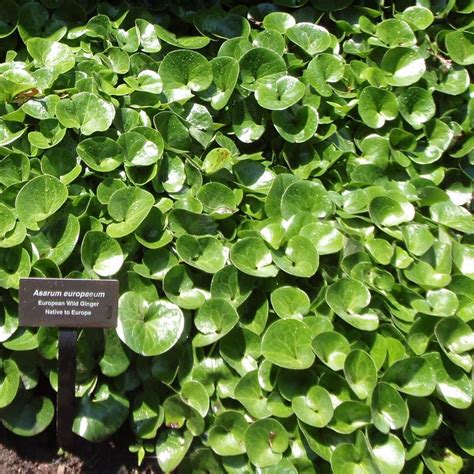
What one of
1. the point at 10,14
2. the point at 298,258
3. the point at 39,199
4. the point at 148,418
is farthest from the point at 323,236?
the point at 10,14

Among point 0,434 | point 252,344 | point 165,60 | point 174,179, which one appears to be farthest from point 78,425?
point 165,60

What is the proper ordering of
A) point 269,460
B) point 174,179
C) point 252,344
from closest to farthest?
point 269,460
point 252,344
point 174,179

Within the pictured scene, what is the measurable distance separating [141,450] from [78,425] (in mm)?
182

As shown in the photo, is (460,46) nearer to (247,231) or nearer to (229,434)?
(247,231)

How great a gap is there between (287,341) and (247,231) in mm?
334

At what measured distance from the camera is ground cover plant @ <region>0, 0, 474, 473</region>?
1459 mm

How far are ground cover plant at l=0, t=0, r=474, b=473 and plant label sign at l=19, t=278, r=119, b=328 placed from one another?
110 millimetres

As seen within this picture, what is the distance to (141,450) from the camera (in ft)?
5.04

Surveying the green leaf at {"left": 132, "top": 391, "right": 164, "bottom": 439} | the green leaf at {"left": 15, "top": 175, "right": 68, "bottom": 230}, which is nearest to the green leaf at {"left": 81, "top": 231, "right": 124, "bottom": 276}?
the green leaf at {"left": 15, "top": 175, "right": 68, "bottom": 230}

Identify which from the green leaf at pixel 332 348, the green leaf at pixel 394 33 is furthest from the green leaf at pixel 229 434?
the green leaf at pixel 394 33

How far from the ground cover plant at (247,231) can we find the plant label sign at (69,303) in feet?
0.36

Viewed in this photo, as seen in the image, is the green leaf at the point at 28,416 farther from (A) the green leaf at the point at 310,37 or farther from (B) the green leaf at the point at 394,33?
(B) the green leaf at the point at 394,33

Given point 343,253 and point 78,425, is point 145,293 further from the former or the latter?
point 343,253

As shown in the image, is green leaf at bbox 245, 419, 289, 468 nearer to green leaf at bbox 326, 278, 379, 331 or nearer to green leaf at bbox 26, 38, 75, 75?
green leaf at bbox 326, 278, 379, 331
